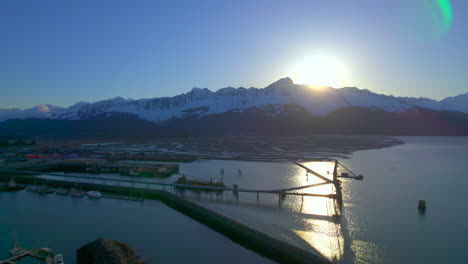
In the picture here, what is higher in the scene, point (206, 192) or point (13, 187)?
point (206, 192)

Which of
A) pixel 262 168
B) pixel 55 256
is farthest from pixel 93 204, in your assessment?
pixel 262 168

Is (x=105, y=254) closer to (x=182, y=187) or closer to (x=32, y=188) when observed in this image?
(x=182, y=187)

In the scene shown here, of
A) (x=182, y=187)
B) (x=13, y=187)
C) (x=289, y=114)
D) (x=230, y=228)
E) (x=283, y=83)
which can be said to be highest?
(x=283, y=83)

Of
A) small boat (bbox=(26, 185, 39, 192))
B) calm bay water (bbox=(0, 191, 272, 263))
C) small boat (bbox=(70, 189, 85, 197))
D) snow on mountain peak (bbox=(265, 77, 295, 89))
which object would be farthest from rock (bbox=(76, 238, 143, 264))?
snow on mountain peak (bbox=(265, 77, 295, 89))

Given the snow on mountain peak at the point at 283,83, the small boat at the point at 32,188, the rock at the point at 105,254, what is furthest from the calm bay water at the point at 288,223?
the snow on mountain peak at the point at 283,83

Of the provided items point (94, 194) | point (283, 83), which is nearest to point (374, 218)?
point (94, 194)

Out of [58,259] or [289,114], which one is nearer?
[58,259]
